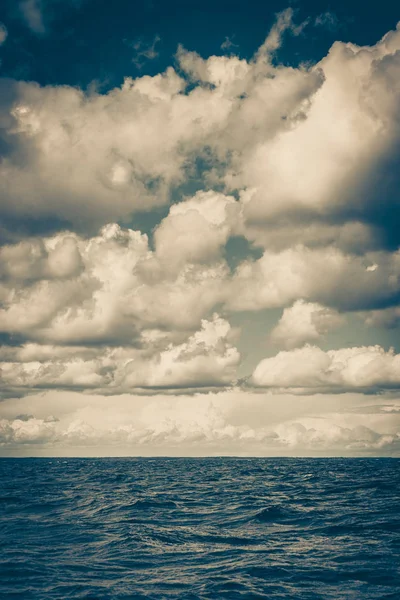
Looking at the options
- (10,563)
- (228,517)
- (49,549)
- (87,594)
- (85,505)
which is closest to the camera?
(87,594)

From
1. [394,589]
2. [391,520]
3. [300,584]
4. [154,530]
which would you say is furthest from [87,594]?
[391,520]

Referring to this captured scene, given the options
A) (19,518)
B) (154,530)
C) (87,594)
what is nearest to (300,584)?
(87,594)

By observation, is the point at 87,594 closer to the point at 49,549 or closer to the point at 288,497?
the point at 49,549

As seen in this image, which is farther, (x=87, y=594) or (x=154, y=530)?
(x=154, y=530)

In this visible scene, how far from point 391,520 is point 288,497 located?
1545 cm

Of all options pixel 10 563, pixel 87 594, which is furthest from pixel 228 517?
pixel 87 594

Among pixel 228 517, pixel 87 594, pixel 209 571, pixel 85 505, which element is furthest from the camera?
pixel 85 505

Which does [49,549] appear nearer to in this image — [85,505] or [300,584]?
[300,584]

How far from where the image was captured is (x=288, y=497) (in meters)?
46.1

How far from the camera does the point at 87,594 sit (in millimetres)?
17109

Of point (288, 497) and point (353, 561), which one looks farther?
point (288, 497)

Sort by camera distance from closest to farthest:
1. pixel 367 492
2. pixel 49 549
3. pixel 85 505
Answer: pixel 49 549 → pixel 85 505 → pixel 367 492

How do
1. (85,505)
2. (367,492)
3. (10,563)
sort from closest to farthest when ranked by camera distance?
(10,563) → (85,505) → (367,492)

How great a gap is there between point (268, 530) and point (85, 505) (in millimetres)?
19035
